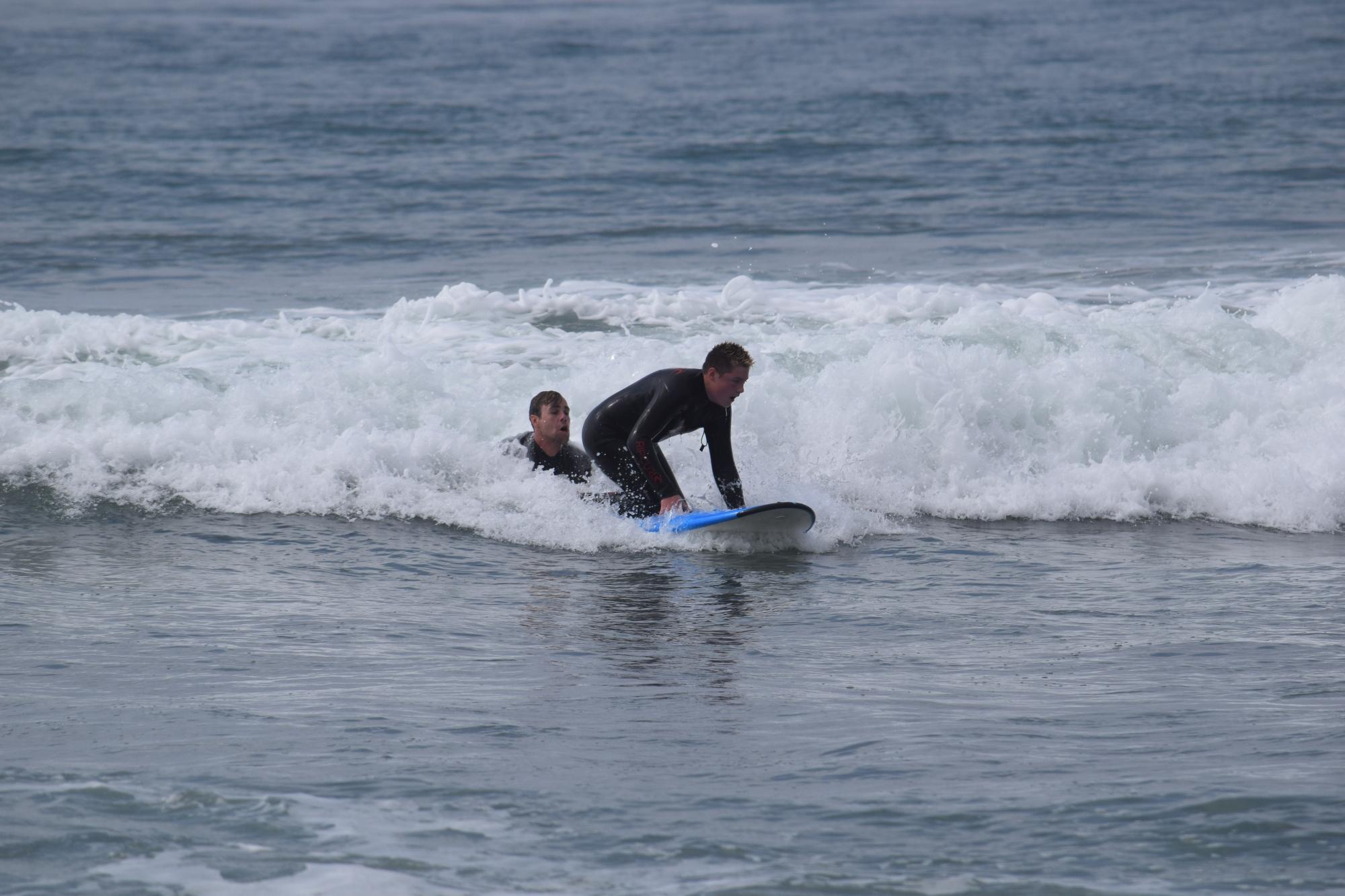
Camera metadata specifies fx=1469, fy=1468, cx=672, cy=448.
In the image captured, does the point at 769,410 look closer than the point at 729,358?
No

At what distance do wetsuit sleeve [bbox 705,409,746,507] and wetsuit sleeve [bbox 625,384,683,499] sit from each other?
259 mm

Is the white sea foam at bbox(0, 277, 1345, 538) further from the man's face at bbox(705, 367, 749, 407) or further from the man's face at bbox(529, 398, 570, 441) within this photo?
the man's face at bbox(705, 367, 749, 407)

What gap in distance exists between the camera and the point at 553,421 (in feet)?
32.2

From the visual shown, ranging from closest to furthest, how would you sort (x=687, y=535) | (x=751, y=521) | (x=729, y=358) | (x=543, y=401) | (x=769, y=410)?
(x=729, y=358)
(x=751, y=521)
(x=687, y=535)
(x=543, y=401)
(x=769, y=410)

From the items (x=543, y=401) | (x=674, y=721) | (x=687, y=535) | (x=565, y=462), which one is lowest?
(x=674, y=721)

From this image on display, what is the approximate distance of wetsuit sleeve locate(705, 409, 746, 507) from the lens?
9133 mm

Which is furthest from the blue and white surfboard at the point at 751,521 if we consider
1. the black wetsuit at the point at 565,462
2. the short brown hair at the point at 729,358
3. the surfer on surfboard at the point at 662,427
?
the black wetsuit at the point at 565,462

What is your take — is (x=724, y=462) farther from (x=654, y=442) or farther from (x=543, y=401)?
(x=543, y=401)

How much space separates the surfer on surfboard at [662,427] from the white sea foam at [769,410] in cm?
27

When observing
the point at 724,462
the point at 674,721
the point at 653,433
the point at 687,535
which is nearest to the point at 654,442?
the point at 653,433

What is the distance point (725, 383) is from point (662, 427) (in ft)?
1.82

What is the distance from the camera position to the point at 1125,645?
6.64 m

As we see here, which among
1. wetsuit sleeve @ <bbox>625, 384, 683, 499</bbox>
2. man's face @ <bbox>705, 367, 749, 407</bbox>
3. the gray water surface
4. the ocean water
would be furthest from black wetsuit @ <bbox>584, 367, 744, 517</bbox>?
the gray water surface

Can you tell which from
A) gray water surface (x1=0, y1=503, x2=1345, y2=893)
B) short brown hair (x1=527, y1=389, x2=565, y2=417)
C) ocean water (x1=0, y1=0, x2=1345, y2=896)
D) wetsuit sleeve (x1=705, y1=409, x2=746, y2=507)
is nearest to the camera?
gray water surface (x1=0, y1=503, x2=1345, y2=893)
